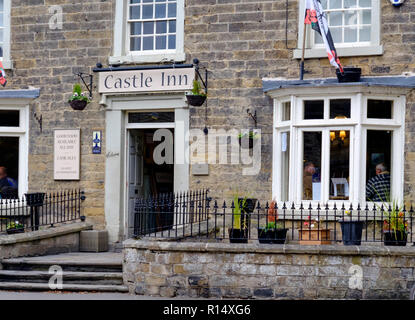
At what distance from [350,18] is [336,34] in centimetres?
38

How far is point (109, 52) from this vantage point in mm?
14984

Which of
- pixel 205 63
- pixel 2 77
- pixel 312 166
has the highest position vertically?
pixel 205 63

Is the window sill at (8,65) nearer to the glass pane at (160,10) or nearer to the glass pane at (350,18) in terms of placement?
the glass pane at (160,10)

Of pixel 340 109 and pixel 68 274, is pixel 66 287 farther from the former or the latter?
pixel 340 109

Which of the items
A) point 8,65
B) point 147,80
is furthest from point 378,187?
point 8,65

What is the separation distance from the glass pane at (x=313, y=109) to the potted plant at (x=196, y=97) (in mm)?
1912

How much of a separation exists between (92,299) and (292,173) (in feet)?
14.6

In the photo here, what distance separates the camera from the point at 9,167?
15.8 metres

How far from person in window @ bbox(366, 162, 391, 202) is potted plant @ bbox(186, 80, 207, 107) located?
133 inches

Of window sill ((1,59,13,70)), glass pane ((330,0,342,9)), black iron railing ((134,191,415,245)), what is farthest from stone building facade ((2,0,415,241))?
black iron railing ((134,191,415,245))

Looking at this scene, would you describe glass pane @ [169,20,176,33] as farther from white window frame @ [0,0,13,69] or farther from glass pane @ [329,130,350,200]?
glass pane @ [329,130,350,200]

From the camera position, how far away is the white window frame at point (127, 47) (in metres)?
14.6
